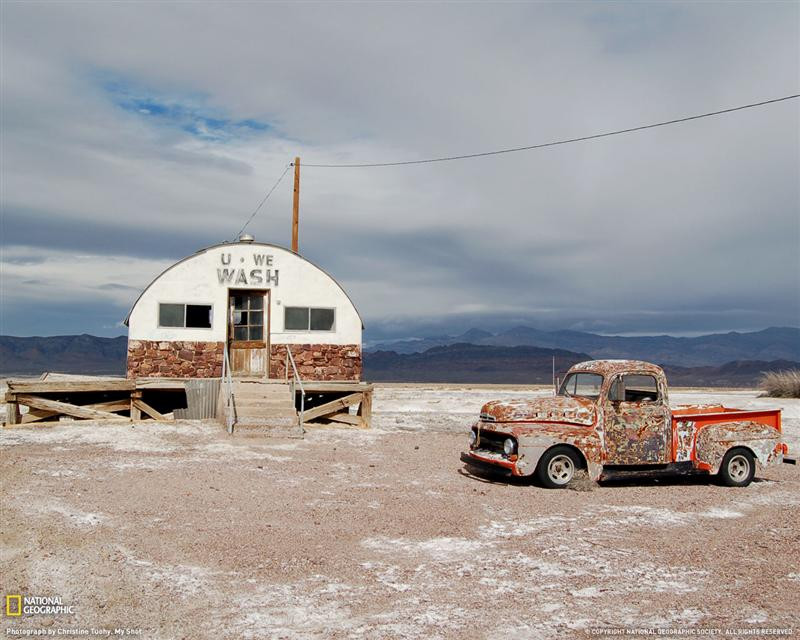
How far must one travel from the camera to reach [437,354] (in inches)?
5655

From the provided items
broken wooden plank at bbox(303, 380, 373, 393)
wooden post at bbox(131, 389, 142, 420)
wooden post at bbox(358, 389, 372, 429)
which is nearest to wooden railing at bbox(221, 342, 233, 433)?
broken wooden plank at bbox(303, 380, 373, 393)

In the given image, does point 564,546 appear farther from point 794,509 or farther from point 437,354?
point 437,354

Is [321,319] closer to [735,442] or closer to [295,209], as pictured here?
[295,209]

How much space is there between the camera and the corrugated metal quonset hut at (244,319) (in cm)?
2161

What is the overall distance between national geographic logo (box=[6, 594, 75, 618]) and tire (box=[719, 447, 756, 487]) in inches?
428

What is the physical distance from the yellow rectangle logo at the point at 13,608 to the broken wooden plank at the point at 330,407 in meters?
14.7

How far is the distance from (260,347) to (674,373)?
112437 millimetres

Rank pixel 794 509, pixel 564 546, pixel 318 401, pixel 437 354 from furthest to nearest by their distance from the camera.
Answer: pixel 437 354 → pixel 318 401 → pixel 794 509 → pixel 564 546

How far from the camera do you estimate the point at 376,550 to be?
8.44 m

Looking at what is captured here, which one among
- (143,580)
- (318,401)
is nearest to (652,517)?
(143,580)

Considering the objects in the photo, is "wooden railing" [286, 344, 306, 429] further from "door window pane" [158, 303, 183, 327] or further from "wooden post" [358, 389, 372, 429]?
"door window pane" [158, 303, 183, 327]

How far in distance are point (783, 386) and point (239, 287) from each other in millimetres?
25448

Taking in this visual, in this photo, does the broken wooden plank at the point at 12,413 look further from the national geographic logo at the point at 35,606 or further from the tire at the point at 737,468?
the tire at the point at 737,468

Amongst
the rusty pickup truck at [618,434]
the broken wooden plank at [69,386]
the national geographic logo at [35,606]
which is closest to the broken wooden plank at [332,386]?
the broken wooden plank at [69,386]
